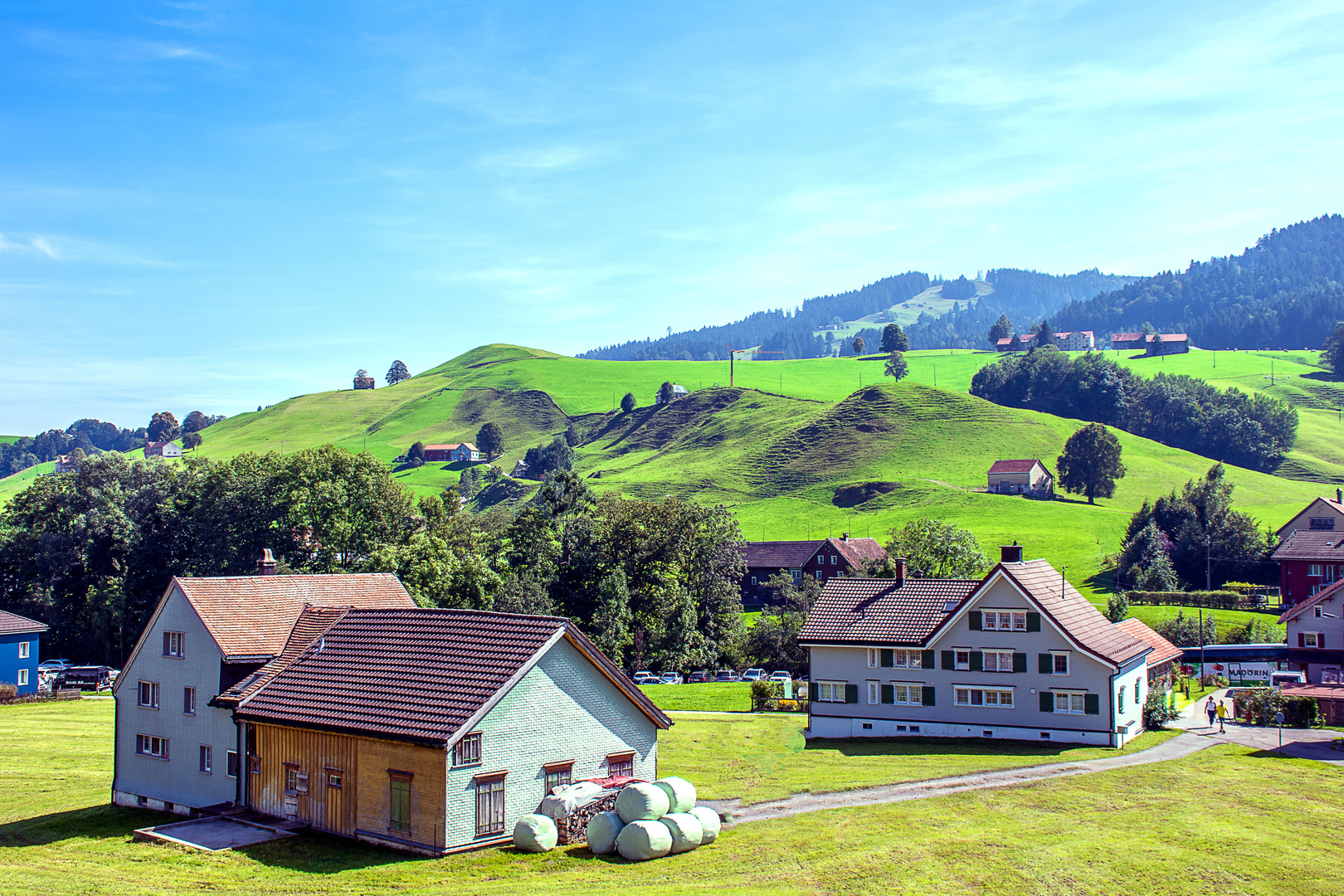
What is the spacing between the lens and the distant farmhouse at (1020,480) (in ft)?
504

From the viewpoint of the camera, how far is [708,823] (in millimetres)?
27750

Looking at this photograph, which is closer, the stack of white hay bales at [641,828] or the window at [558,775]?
the stack of white hay bales at [641,828]

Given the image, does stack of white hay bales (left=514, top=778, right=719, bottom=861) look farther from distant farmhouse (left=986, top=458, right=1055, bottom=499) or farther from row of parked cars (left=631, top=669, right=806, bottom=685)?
distant farmhouse (left=986, top=458, right=1055, bottom=499)

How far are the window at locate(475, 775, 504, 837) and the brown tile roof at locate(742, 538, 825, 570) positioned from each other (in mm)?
91538

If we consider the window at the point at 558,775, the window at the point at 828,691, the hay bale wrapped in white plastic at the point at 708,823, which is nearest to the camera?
the hay bale wrapped in white plastic at the point at 708,823

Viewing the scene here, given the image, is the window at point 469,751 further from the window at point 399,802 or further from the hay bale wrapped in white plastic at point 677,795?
the hay bale wrapped in white plastic at point 677,795

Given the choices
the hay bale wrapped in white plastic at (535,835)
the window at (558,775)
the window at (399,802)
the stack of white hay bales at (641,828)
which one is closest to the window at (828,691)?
the window at (558,775)

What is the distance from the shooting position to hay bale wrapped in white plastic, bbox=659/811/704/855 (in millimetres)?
26688

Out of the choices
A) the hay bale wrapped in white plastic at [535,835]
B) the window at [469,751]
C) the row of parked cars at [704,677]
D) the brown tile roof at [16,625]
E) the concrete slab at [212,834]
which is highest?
the window at [469,751]

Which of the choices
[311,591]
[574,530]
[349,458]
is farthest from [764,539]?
[311,591]

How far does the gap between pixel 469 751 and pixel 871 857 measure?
1147 cm

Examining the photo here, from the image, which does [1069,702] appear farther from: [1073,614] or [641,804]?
[641,804]

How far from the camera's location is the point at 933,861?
2581 centimetres

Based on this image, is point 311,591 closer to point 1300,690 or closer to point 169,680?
point 169,680
